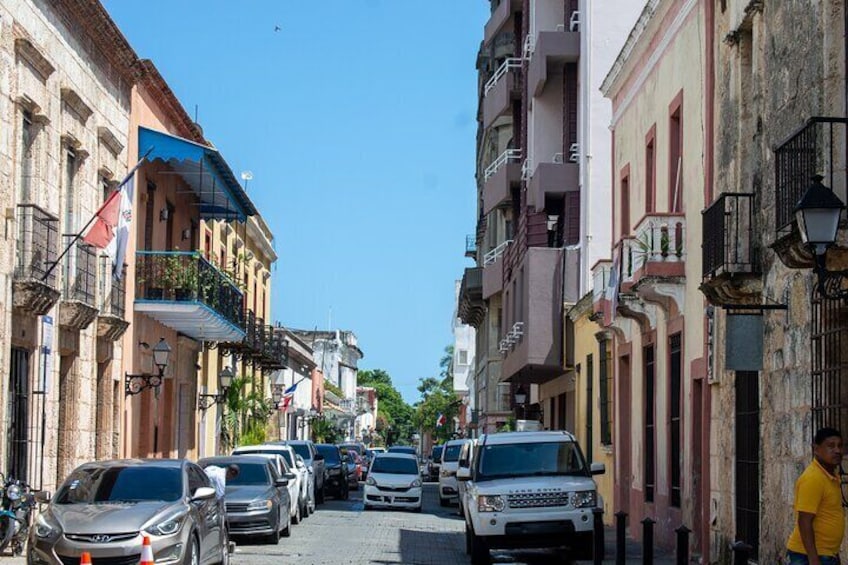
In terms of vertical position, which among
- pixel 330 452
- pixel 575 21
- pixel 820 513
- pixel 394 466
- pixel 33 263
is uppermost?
pixel 575 21

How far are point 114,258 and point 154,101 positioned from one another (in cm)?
749

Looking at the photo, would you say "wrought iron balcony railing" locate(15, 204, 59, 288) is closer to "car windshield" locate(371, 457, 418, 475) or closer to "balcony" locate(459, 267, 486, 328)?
"car windshield" locate(371, 457, 418, 475)

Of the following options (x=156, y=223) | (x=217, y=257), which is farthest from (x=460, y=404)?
(x=156, y=223)

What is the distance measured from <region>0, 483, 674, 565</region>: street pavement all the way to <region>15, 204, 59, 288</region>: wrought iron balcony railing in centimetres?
436

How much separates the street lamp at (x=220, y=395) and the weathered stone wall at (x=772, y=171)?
68.9 ft

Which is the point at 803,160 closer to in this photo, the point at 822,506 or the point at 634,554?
the point at 822,506

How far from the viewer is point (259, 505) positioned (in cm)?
2456

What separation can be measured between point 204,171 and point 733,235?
17855mm

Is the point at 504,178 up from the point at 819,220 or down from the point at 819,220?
up

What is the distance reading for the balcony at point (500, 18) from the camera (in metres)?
46.0

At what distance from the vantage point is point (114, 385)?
29.1 meters

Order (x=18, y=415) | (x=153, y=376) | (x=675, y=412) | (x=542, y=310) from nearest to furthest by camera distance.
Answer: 1. (x=18, y=415)
2. (x=675, y=412)
3. (x=153, y=376)
4. (x=542, y=310)

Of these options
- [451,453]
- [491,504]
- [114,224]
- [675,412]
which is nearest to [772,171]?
[491,504]

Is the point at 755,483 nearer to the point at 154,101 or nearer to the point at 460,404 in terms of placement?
the point at 154,101
